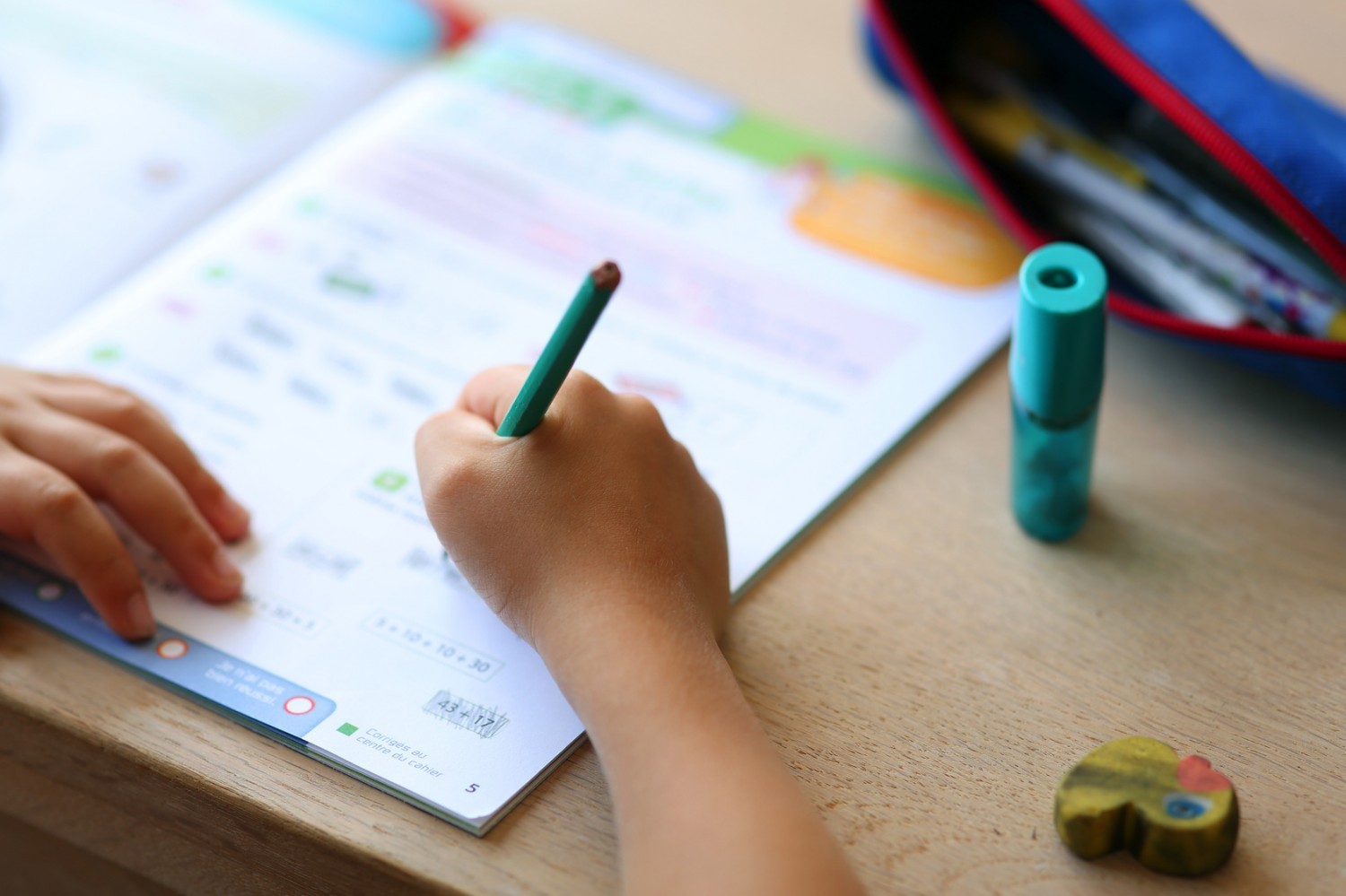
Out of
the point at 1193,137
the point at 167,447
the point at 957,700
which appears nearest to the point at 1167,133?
the point at 1193,137

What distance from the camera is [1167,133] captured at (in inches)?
24.1

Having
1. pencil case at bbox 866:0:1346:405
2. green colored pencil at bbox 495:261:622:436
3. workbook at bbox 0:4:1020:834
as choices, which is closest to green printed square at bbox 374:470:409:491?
workbook at bbox 0:4:1020:834

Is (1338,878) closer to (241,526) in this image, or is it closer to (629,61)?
(241,526)

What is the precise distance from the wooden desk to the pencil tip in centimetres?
17

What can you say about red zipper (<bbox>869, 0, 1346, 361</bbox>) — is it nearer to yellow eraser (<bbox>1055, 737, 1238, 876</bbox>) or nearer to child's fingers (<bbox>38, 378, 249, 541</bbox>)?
yellow eraser (<bbox>1055, 737, 1238, 876</bbox>)

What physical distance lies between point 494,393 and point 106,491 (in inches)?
6.4

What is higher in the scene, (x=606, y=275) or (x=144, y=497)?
(x=606, y=275)

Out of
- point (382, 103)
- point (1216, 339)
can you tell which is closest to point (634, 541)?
point (1216, 339)

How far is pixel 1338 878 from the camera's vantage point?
0.40 m

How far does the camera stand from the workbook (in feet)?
1.54

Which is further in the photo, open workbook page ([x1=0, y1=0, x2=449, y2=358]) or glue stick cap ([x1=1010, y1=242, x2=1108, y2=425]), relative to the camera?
open workbook page ([x1=0, y1=0, x2=449, y2=358])

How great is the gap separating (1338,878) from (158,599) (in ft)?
1.42

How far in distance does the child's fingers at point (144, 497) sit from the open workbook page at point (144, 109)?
0.15 m

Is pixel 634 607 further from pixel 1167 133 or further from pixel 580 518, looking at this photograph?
pixel 1167 133
